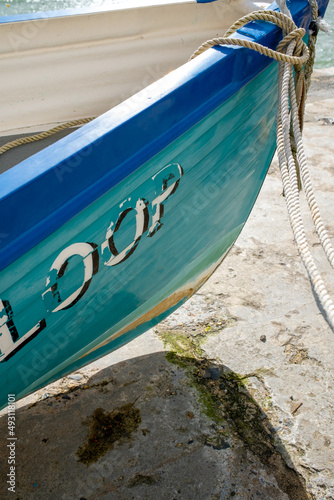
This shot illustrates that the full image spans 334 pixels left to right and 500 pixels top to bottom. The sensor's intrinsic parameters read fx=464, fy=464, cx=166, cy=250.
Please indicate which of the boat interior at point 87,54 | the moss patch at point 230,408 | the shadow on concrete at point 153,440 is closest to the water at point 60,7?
the boat interior at point 87,54

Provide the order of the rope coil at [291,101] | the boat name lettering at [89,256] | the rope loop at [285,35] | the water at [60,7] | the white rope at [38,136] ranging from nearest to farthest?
the boat name lettering at [89,256]
the rope coil at [291,101]
the rope loop at [285,35]
the white rope at [38,136]
the water at [60,7]

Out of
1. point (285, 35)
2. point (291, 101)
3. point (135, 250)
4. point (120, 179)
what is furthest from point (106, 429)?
point (285, 35)

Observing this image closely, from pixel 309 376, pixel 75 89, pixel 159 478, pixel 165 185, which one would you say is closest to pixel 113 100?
pixel 75 89

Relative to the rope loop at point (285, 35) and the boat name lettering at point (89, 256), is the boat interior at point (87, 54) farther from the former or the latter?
the boat name lettering at point (89, 256)

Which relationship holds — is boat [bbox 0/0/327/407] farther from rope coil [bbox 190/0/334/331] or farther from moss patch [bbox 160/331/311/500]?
moss patch [bbox 160/331/311/500]

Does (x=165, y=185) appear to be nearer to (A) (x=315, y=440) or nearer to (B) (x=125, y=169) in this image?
(B) (x=125, y=169)

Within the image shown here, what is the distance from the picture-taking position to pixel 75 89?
249cm

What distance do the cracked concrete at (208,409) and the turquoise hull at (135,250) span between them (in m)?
0.29

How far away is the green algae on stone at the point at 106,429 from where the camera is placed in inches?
68.8

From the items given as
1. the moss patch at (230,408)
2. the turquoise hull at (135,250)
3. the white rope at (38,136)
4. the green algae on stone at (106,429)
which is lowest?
the moss patch at (230,408)

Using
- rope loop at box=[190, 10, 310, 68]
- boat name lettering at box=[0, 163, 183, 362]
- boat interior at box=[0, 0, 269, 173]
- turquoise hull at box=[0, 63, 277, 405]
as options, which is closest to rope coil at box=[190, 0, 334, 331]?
rope loop at box=[190, 10, 310, 68]

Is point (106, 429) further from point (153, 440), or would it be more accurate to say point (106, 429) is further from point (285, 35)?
point (285, 35)

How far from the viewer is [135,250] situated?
1506 millimetres

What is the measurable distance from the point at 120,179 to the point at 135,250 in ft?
0.99
